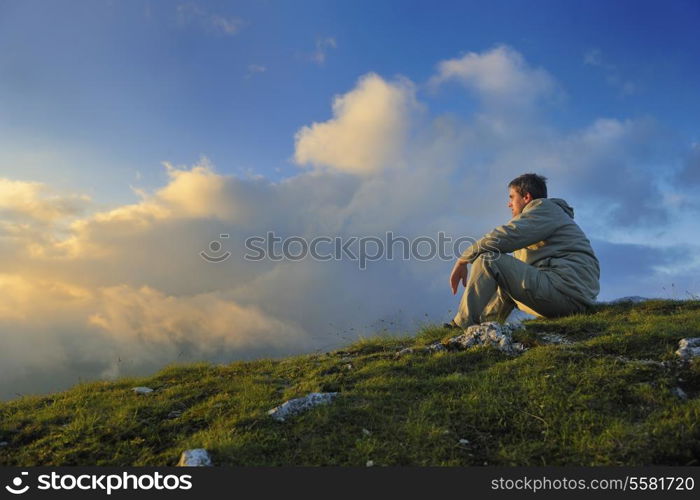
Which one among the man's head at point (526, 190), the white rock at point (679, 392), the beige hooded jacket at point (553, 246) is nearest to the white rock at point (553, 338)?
the beige hooded jacket at point (553, 246)

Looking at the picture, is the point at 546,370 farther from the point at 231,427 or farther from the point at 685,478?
the point at 231,427

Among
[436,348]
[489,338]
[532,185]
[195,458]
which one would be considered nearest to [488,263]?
[489,338]

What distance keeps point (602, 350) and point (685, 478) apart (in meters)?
3.03

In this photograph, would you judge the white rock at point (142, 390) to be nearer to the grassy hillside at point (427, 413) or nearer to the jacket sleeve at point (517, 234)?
the grassy hillside at point (427, 413)

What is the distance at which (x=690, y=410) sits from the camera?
5.18 meters

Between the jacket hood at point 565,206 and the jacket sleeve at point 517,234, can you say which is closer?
the jacket sleeve at point 517,234

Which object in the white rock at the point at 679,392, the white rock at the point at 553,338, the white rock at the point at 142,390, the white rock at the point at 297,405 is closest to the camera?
the white rock at the point at 679,392

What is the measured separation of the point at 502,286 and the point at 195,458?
22.1 feet

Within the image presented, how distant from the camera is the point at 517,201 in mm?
10648

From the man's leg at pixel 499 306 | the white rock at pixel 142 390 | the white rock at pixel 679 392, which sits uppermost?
the man's leg at pixel 499 306

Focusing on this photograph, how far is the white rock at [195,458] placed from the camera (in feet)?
16.0

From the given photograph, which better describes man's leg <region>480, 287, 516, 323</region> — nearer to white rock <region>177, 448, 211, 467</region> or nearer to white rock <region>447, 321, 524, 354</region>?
white rock <region>447, 321, 524, 354</region>

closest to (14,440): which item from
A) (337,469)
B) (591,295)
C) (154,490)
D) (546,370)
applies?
(154,490)
